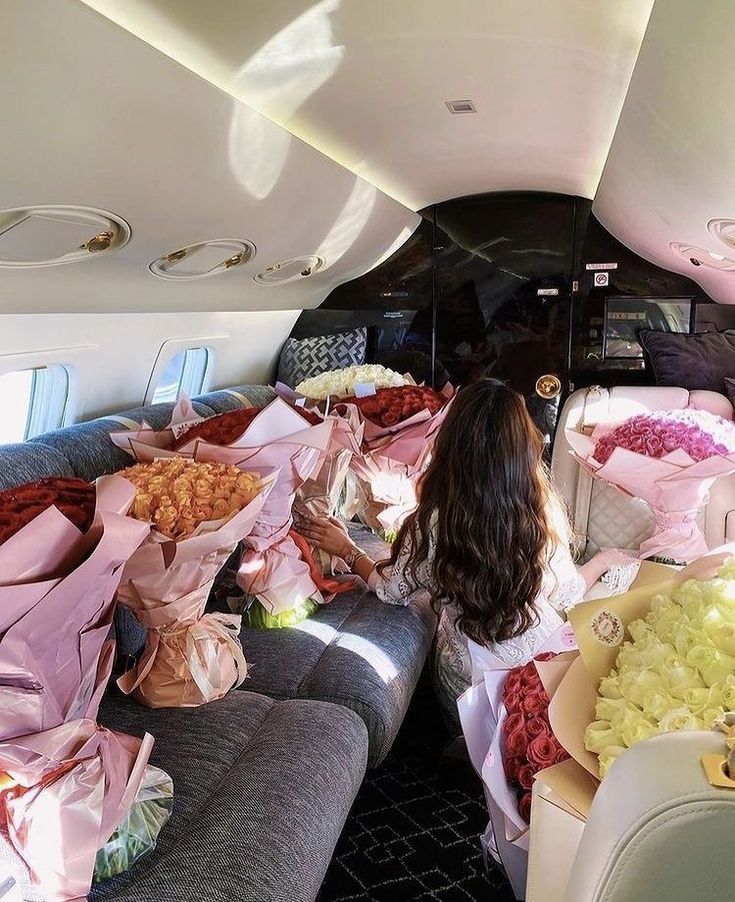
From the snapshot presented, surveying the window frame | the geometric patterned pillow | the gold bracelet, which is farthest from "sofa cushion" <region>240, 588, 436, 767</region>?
the geometric patterned pillow

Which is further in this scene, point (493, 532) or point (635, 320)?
point (635, 320)

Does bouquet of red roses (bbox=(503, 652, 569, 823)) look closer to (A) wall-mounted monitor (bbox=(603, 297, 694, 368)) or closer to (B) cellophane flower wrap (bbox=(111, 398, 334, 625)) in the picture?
(B) cellophane flower wrap (bbox=(111, 398, 334, 625))

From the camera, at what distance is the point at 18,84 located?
4.30 ft

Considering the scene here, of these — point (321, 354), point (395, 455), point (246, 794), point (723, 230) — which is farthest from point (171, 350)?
point (246, 794)

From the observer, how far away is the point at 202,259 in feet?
→ 9.00

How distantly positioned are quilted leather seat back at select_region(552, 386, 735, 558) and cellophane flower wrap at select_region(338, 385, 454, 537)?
0.53 metres

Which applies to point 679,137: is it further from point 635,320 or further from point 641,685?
point 635,320

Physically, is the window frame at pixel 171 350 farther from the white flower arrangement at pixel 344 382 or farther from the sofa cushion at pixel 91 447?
the sofa cushion at pixel 91 447

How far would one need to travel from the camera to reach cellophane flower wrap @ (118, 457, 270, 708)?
1.49m

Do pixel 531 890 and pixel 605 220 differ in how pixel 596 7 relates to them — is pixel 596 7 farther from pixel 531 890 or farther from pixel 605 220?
pixel 605 220

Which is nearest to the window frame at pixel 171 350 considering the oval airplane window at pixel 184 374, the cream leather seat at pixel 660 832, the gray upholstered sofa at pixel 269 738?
the oval airplane window at pixel 184 374

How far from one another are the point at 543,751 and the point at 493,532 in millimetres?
831

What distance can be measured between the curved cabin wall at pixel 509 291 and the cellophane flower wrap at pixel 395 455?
5.51 ft

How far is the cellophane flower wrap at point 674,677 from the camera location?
827 mm
